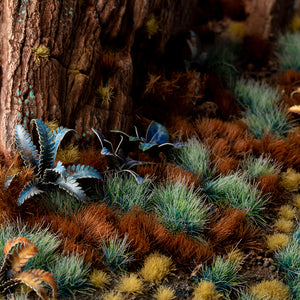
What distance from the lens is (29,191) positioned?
3.40m

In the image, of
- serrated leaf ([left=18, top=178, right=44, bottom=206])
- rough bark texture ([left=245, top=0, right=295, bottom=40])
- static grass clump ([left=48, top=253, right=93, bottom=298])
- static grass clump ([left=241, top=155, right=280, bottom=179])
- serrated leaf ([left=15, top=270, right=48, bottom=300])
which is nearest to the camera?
serrated leaf ([left=15, top=270, right=48, bottom=300])

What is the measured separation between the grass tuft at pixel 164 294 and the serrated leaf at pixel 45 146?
143 centimetres

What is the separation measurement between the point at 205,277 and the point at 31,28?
106 inches

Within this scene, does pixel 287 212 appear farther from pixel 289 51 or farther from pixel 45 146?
pixel 289 51

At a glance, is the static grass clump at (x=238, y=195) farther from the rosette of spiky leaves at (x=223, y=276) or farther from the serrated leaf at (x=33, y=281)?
the serrated leaf at (x=33, y=281)

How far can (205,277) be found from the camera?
128 inches

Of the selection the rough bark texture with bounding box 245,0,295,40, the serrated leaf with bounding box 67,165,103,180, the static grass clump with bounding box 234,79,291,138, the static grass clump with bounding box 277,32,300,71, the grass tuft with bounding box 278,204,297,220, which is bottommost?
the grass tuft with bounding box 278,204,297,220

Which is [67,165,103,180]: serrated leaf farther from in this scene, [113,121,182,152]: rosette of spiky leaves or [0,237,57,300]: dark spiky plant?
[0,237,57,300]: dark spiky plant

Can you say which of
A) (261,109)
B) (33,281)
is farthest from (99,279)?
(261,109)

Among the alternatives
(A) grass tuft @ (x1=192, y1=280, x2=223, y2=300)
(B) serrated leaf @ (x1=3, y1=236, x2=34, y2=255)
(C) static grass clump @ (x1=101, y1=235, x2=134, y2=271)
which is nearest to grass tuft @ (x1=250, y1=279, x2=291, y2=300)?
(A) grass tuft @ (x1=192, y1=280, x2=223, y2=300)

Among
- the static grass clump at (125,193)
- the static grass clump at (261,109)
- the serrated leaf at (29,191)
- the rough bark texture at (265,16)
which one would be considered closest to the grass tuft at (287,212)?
the static grass clump at (261,109)

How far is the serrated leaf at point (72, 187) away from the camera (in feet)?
11.2

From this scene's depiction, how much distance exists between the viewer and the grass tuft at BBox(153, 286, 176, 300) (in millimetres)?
3012

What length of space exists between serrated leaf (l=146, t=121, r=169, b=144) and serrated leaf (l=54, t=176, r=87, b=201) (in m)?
1.13
